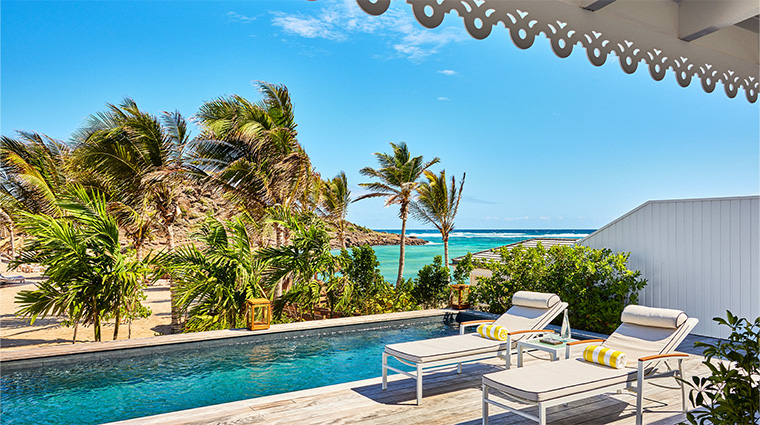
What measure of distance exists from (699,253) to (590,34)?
7.01m

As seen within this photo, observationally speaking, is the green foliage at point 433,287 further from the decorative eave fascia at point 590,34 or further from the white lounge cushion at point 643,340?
the decorative eave fascia at point 590,34

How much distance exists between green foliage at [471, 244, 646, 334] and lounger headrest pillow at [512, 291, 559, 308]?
2.07 m

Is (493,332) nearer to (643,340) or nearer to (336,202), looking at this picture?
(643,340)

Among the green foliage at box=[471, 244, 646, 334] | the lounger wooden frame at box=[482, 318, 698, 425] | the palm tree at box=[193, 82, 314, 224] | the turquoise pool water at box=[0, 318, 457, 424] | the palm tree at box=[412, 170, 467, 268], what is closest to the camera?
the lounger wooden frame at box=[482, 318, 698, 425]

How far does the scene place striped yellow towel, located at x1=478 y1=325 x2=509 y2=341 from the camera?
5.49m

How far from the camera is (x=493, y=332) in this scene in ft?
18.2

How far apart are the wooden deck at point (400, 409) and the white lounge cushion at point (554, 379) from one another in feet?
1.34

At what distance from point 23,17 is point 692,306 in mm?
19287

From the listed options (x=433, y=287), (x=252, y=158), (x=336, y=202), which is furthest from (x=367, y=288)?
(x=336, y=202)

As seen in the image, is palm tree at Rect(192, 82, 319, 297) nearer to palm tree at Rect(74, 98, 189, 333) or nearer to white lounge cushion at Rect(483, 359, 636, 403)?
palm tree at Rect(74, 98, 189, 333)

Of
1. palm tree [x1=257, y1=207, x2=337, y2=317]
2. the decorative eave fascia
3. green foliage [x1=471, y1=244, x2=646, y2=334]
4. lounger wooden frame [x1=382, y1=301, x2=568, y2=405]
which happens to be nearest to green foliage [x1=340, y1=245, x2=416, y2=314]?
palm tree [x1=257, y1=207, x2=337, y2=317]

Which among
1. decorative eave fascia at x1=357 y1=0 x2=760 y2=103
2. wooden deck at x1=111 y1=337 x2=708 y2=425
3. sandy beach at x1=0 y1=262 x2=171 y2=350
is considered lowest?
sandy beach at x1=0 y1=262 x2=171 y2=350

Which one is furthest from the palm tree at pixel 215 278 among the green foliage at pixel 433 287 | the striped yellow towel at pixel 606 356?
the striped yellow towel at pixel 606 356

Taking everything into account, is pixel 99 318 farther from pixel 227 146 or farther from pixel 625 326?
pixel 625 326
